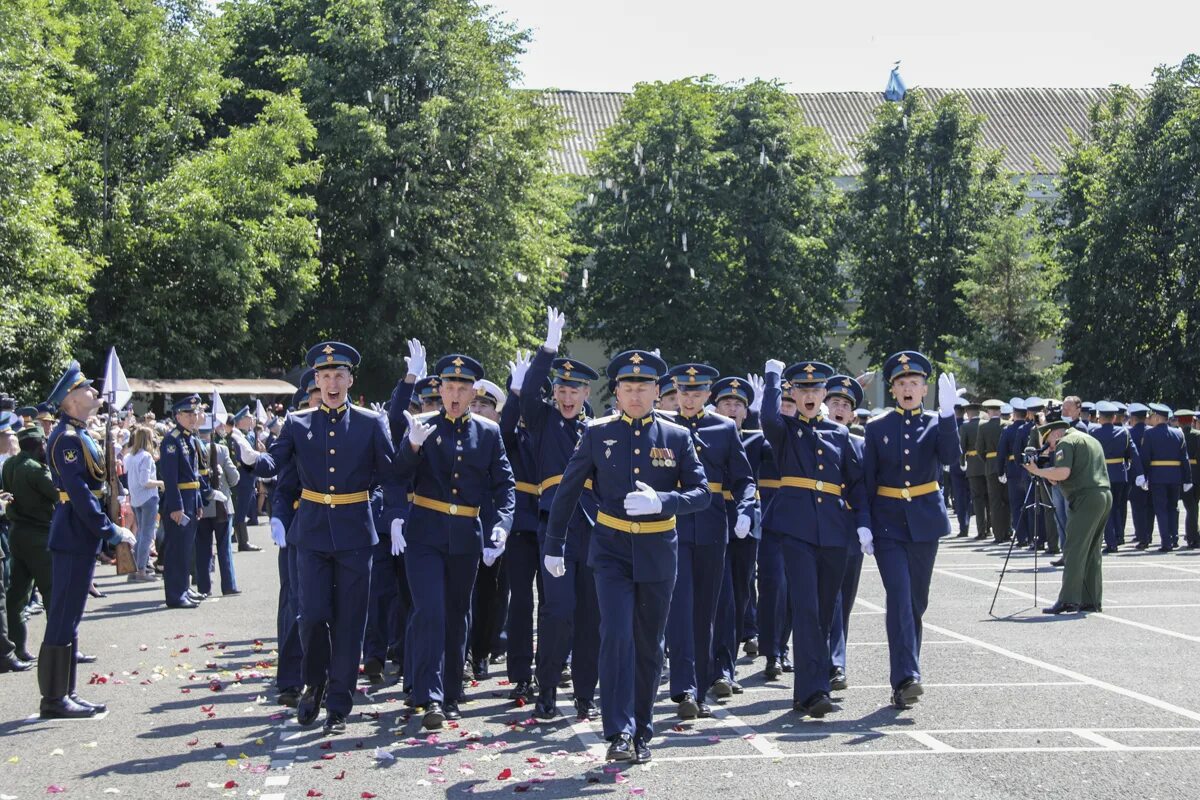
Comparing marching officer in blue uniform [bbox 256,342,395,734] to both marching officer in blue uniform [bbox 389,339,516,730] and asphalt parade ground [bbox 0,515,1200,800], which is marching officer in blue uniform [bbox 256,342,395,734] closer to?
marching officer in blue uniform [bbox 389,339,516,730]

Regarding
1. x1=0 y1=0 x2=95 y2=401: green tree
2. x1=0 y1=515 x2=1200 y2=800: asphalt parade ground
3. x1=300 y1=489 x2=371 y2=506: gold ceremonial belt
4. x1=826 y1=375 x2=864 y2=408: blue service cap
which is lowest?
x1=0 y1=515 x2=1200 y2=800: asphalt parade ground

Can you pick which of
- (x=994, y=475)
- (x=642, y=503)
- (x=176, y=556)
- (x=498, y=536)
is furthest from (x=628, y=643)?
(x=994, y=475)

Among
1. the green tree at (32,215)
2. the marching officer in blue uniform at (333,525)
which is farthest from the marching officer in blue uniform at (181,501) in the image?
the green tree at (32,215)

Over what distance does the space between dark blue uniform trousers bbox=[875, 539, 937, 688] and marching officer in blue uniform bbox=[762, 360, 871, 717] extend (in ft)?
0.70

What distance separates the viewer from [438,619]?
29.7ft

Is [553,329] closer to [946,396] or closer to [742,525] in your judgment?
[742,525]

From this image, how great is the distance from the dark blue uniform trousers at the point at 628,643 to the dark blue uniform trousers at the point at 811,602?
4.93 ft

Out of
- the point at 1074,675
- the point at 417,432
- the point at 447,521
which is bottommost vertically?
the point at 1074,675

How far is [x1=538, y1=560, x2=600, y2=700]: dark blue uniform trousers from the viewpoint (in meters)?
9.53

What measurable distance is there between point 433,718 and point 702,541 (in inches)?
77.6

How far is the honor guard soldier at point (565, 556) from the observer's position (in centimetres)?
953

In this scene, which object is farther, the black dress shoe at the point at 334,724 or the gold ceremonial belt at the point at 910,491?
the gold ceremonial belt at the point at 910,491

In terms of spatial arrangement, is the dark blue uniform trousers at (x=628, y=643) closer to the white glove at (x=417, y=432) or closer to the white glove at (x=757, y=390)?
the white glove at (x=417, y=432)

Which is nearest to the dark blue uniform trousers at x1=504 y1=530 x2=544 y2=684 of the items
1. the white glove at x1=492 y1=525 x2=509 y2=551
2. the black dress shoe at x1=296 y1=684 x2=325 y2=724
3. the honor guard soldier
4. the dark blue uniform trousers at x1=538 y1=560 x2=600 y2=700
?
the honor guard soldier
